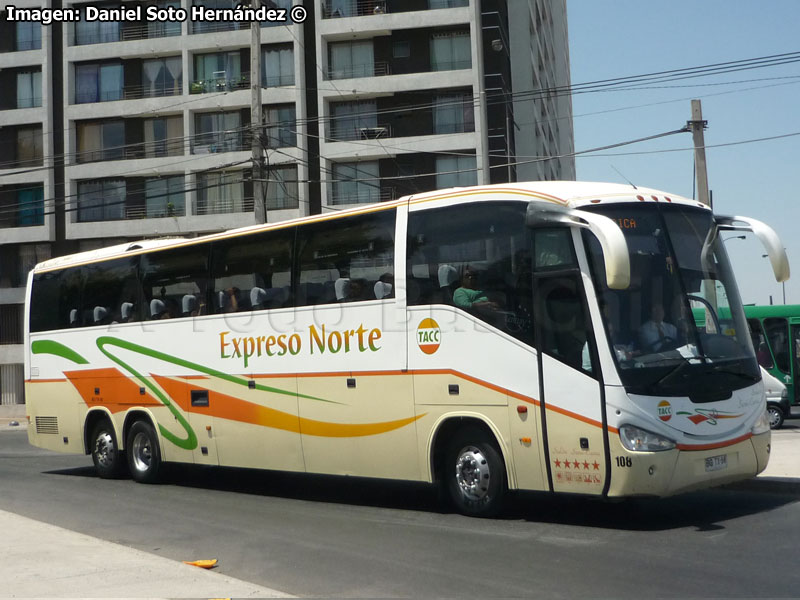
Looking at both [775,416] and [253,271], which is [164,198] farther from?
[253,271]

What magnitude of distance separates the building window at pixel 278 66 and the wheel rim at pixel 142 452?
35232mm

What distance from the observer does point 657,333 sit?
32.7ft

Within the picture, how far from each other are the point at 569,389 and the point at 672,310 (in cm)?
131

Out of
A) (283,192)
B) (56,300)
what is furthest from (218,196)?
(56,300)

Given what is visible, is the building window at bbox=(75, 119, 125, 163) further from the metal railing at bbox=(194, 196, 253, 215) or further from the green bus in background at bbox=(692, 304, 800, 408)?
the green bus in background at bbox=(692, 304, 800, 408)

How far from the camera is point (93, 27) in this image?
173 feet

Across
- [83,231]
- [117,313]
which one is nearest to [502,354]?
[117,313]

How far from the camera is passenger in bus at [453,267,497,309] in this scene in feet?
35.9

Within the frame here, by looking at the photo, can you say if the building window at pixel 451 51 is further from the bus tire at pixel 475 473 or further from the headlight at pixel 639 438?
the headlight at pixel 639 438

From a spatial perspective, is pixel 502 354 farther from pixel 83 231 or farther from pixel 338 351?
pixel 83 231

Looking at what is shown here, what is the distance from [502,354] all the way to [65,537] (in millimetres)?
4812

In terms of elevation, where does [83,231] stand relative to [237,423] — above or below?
above

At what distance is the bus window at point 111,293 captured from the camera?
1638cm

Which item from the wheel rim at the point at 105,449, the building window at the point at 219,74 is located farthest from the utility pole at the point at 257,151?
the building window at the point at 219,74
